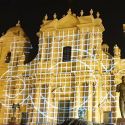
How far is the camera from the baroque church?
70.0ft

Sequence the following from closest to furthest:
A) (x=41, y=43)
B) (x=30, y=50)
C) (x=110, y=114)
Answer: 1. (x=110, y=114)
2. (x=41, y=43)
3. (x=30, y=50)

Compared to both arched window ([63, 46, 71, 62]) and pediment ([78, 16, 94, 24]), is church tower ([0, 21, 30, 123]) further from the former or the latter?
pediment ([78, 16, 94, 24])

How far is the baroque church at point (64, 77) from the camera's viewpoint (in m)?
21.3

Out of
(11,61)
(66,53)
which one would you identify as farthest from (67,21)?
(11,61)

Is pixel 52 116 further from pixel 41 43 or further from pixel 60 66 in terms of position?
pixel 41 43

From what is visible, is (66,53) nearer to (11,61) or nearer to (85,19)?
(85,19)

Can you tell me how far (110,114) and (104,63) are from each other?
3.47 metres

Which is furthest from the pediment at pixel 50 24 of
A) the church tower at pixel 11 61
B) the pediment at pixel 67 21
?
the church tower at pixel 11 61

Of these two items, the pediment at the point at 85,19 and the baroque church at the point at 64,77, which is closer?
the baroque church at the point at 64,77

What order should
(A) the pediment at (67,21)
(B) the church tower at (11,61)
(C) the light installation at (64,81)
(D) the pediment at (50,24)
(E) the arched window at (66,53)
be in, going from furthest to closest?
(D) the pediment at (50,24)
(A) the pediment at (67,21)
(B) the church tower at (11,61)
(E) the arched window at (66,53)
(C) the light installation at (64,81)

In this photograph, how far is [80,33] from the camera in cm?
2348

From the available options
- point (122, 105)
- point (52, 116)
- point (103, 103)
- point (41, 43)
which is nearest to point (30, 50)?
point (41, 43)

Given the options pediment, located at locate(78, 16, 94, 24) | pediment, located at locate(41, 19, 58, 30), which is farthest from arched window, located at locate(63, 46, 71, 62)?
pediment, located at locate(78, 16, 94, 24)

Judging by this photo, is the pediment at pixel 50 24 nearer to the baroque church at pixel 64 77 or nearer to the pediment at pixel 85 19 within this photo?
the baroque church at pixel 64 77
